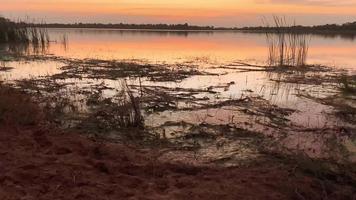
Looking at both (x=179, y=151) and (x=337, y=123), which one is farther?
(x=337, y=123)

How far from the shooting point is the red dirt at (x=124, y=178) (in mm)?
5531

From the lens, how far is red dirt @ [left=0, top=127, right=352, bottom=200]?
5531 mm

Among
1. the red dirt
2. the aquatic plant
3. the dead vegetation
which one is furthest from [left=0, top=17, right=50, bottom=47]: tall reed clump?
the red dirt

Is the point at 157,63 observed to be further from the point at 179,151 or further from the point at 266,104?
the point at 179,151

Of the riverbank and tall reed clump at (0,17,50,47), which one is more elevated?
tall reed clump at (0,17,50,47)

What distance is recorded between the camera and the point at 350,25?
229 feet

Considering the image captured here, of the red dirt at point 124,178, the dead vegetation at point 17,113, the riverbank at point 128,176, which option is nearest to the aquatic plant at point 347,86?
the riverbank at point 128,176

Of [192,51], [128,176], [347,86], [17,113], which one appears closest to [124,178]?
[128,176]

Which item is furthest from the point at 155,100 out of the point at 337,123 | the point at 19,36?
the point at 19,36

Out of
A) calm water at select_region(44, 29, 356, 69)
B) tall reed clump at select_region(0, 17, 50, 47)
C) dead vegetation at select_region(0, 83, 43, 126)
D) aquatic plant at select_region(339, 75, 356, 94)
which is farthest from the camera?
tall reed clump at select_region(0, 17, 50, 47)

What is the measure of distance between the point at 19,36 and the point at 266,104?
26820mm

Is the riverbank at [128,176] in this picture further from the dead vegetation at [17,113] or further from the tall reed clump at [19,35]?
the tall reed clump at [19,35]

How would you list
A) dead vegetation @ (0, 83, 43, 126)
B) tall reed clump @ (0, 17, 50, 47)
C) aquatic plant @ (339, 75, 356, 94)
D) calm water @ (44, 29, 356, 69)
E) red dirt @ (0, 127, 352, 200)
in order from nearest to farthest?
red dirt @ (0, 127, 352, 200)
dead vegetation @ (0, 83, 43, 126)
aquatic plant @ (339, 75, 356, 94)
calm water @ (44, 29, 356, 69)
tall reed clump @ (0, 17, 50, 47)

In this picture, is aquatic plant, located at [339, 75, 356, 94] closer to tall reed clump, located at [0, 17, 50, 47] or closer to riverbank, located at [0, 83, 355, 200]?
riverbank, located at [0, 83, 355, 200]
